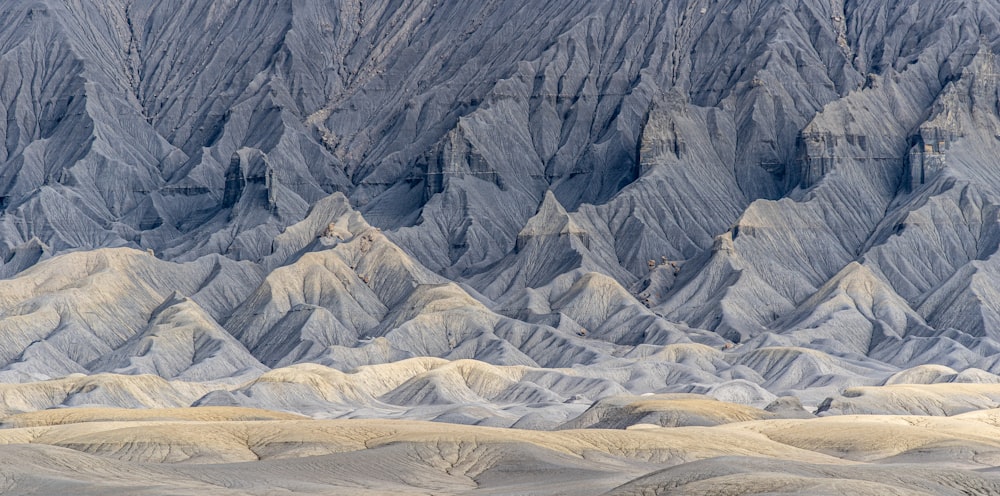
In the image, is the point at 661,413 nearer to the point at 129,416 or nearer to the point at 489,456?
the point at 489,456

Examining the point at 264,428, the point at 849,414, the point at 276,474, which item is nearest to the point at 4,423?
the point at 264,428

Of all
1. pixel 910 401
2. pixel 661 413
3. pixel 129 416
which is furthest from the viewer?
pixel 910 401

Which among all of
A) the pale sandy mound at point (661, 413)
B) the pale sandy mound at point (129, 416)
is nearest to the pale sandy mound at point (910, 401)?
the pale sandy mound at point (661, 413)

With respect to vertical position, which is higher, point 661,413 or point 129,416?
point 661,413

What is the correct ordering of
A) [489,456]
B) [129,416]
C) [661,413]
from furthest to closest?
[129,416], [661,413], [489,456]

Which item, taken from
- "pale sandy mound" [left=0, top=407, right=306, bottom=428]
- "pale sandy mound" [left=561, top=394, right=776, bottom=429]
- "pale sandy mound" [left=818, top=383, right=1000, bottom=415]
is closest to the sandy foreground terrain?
"pale sandy mound" [left=0, top=407, right=306, bottom=428]

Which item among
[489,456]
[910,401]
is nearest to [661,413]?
[910,401]

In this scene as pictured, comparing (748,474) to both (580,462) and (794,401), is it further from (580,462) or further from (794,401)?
(794,401)

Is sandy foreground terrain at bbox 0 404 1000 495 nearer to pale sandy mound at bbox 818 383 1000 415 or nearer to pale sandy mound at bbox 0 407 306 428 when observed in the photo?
pale sandy mound at bbox 0 407 306 428
